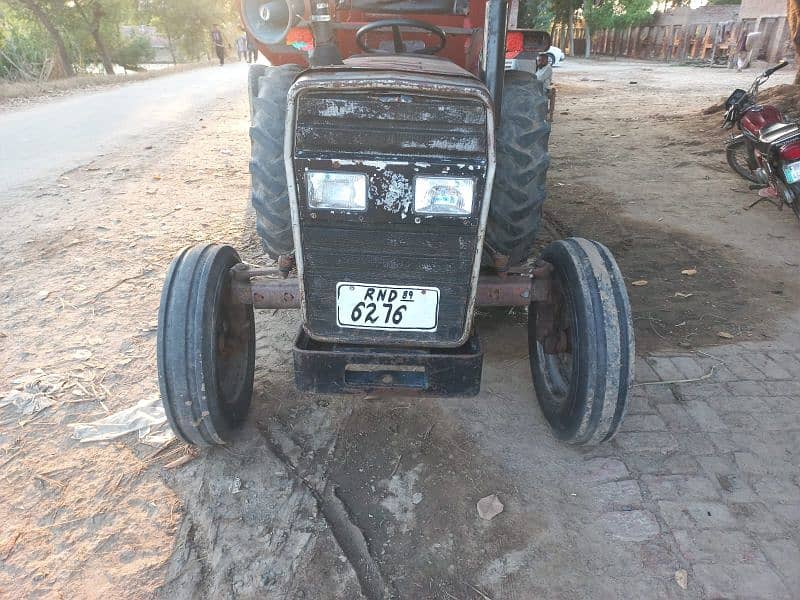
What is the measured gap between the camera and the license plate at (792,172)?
199 inches

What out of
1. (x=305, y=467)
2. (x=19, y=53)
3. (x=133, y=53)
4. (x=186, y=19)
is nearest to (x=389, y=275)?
(x=305, y=467)

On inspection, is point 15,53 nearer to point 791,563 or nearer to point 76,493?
point 76,493

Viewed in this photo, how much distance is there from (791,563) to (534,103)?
2.48m

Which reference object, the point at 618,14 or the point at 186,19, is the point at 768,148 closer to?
the point at 618,14

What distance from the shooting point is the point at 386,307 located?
2.22 meters

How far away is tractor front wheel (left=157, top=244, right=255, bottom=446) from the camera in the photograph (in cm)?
228


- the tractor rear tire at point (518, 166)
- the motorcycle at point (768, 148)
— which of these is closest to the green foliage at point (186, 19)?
the motorcycle at point (768, 148)

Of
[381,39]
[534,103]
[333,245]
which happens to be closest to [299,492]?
[333,245]

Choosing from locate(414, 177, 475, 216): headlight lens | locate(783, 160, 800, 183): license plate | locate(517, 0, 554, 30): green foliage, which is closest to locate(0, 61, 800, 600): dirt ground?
locate(783, 160, 800, 183): license plate

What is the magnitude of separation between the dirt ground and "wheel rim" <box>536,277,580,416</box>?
0.53 feet

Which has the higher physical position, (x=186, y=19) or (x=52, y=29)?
(x=186, y=19)

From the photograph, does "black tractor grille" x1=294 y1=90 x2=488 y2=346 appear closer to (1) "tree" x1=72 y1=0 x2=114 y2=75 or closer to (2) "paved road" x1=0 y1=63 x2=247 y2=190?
(2) "paved road" x1=0 y1=63 x2=247 y2=190

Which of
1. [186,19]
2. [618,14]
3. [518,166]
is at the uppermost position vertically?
[618,14]

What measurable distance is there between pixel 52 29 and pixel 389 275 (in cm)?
2567
